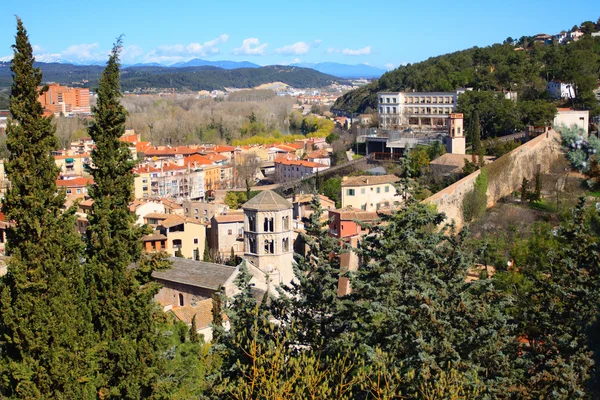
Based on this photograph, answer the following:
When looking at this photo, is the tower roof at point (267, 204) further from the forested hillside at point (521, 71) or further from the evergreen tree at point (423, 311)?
the forested hillside at point (521, 71)

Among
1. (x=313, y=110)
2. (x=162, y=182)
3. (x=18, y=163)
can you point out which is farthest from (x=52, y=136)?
(x=313, y=110)

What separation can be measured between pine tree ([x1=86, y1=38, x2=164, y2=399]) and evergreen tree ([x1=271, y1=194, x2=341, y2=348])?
2.38 meters

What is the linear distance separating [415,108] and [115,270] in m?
36.9

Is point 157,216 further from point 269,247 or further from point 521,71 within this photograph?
point 521,71

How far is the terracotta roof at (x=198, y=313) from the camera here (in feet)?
53.8

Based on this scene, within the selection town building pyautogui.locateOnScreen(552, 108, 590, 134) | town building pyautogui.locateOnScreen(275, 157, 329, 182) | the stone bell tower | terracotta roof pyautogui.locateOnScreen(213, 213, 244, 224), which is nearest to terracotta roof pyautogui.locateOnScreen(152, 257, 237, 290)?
terracotta roof pyautogui.locateOnScreen(213, 213, 244, 224)

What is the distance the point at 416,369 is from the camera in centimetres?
786

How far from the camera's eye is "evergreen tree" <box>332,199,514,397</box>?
8070 mm

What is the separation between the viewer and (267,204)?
19.2 metres

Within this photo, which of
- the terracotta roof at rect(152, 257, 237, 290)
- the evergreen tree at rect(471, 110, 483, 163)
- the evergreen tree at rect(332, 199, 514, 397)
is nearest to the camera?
the evergreen tree at rect(332, 199, 514, 397)

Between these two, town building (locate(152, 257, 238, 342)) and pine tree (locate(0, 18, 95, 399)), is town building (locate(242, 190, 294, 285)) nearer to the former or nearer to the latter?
town building (locate(152, 257, 238, 342))

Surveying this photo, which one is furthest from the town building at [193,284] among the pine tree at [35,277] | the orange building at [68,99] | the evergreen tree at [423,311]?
the orange building at [68,99]

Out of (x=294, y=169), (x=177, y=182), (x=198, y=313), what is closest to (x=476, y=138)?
(x=294, y=169)

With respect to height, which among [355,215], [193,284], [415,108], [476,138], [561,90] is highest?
[561,90]
